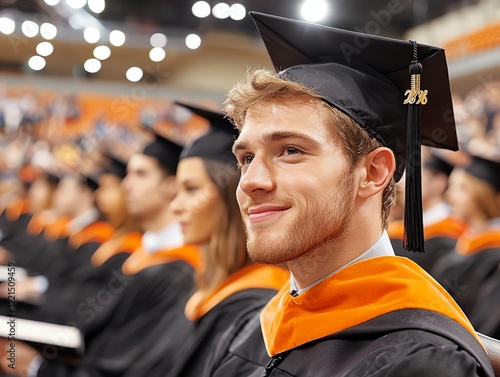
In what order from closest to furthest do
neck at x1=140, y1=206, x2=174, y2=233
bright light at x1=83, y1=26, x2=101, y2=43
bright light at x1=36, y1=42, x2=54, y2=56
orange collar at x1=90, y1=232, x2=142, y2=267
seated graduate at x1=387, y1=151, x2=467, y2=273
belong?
neck at x1=140, y1=206, x2=174, y2=233
orange collar at x1=90, y1=232, x2=142, y2=267
seated graduate at x1=387, y1=151, x2=467, y2=273
bright light at x1=83, y1=26, x2=101, y2=43
bright light at x1=36, y1=42, x2=54, y2=56

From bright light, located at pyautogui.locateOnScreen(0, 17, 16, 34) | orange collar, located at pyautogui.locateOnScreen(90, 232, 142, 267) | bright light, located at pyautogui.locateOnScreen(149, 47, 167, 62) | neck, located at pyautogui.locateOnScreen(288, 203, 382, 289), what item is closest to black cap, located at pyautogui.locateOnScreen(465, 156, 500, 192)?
orange collar, located at pyautogui.locateOnScreen(90, 232, 142, 267)

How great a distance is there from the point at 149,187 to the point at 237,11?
1235 cm

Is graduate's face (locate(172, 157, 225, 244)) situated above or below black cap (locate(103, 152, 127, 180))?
above

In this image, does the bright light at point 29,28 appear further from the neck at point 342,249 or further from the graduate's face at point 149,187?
the neck at point 342,249

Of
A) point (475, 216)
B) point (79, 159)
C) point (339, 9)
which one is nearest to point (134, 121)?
point (339, 9)

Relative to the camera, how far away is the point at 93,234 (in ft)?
21.3

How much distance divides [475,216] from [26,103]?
44.3 ft

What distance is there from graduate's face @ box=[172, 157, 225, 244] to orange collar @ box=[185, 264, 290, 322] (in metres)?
0.26

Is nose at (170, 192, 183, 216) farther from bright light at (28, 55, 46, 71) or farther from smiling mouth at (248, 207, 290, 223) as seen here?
bright light at (28, 55, 46, 71)

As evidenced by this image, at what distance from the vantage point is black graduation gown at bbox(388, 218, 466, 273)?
4719mm

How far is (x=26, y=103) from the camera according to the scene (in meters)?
15.9

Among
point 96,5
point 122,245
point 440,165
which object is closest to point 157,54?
point 96,5

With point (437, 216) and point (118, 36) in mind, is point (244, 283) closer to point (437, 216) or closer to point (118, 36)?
point (437, 216)

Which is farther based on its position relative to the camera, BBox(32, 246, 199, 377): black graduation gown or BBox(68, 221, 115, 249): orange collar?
BBox(68, 221, 115, 249): orange collar
